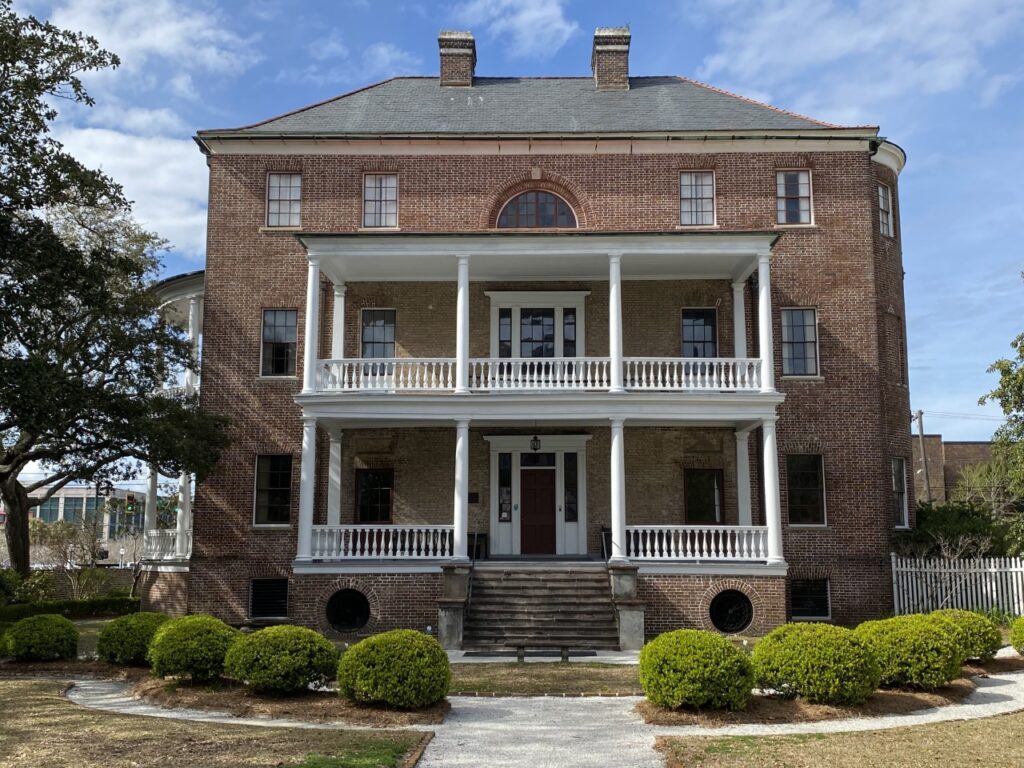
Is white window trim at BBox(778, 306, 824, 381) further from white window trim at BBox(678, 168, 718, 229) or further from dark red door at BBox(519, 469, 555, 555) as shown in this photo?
dark red door at BBox(519, 469, 555, 555)

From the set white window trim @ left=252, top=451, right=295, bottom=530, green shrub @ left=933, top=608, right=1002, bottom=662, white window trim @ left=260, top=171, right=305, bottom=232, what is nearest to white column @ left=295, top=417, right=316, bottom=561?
white window trim @ left=252, top=451, right=295, bottom=530

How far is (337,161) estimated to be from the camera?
2345 centimetres

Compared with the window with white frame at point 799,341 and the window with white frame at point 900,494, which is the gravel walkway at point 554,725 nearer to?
the window with white frame at point 900,494

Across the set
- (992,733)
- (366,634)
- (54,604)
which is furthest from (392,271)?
(992,733)

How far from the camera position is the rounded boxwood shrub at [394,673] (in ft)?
36.3

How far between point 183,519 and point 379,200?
10.3 meters

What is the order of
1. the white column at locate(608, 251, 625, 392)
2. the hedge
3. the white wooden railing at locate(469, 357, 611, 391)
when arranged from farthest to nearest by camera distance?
the hedge
the white wooden railing at locate(469, 357, 611, 391)
the white column at locate(608, 251, 625, 392)

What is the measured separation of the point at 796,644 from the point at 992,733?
2285 mm

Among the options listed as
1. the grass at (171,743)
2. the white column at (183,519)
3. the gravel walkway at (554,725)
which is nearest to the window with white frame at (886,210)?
the gravel walkway at (554,725)

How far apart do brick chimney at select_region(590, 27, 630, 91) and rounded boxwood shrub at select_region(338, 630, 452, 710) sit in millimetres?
19063

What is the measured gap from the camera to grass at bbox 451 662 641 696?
42.9ft

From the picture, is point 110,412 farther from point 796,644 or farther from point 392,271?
point 796,644

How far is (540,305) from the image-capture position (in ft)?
75.8

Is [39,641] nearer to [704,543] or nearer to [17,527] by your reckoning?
[704,543]
